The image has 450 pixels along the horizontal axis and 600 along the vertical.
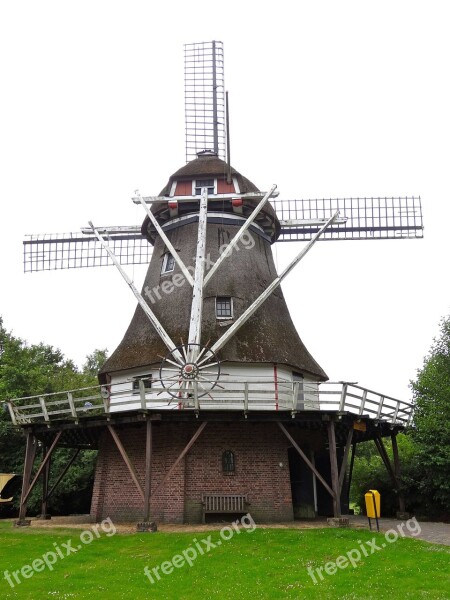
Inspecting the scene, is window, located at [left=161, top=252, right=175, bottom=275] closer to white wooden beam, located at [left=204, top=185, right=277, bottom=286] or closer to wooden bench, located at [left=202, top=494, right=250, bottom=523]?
white wooden beam, located at [left=204, top=185, right=277, bottom=286]

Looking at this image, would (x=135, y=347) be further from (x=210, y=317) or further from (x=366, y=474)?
(x=366, y=474)

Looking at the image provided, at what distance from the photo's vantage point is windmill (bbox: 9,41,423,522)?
55.0 ft

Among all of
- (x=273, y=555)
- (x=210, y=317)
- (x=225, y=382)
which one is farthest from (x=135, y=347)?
(x=273, y=555)

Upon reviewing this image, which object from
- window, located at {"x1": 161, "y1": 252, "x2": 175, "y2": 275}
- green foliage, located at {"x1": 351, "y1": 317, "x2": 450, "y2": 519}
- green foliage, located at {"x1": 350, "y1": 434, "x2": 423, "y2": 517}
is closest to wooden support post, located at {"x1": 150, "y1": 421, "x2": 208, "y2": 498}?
window, located at {"x1": 161, "y1": 252, "x2": 175, "y2": 275}

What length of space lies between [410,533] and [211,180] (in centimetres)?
1283

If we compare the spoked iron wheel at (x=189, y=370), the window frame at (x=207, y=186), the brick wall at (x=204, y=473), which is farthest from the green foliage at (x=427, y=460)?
the window frame at (x=207, y=186)

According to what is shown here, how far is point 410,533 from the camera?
15.4 metres

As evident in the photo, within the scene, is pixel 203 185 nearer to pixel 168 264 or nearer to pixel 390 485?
pixel 168 264

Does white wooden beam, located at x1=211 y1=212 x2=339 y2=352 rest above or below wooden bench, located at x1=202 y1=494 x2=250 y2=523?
above

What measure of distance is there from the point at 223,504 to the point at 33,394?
56.5 ft

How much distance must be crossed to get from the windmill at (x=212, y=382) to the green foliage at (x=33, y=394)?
16.8 feet

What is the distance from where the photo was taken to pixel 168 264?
21.1m

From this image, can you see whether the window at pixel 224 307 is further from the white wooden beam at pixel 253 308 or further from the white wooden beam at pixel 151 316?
the white wooden beam at pixel 151 316

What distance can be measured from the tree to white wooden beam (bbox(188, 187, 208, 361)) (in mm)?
7277
